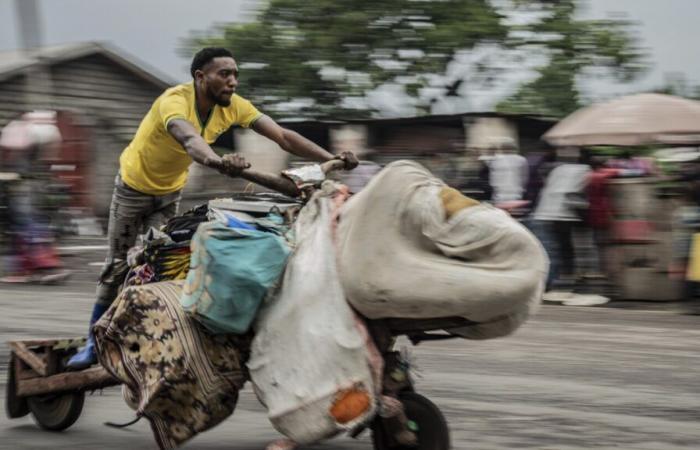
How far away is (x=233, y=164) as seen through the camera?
5.05 metres

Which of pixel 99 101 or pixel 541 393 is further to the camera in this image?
pixel 99 101

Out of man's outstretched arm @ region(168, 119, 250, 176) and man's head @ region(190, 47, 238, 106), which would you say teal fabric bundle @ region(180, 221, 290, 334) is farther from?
man's head @ region(190, 47, 238, 106)

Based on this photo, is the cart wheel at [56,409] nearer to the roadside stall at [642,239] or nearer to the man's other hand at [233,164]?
the man's other hand at [233,164]

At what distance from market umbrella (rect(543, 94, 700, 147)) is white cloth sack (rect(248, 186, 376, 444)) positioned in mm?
10366

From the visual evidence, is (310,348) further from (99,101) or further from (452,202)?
(99,101)

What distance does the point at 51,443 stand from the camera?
20.4ft

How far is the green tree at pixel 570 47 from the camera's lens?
2872 cm

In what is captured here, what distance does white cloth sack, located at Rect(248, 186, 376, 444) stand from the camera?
186 inches

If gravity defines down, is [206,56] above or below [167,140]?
above

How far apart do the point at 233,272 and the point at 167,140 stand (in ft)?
4.41

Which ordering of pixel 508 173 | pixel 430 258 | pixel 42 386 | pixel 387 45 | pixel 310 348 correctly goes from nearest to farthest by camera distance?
1. pixel 430 258
2. pixel 310 348
3. pixel 42 386
4. pixel 508 173
5. pixel 387 45

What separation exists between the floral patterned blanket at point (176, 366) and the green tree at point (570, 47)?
80.2 feet

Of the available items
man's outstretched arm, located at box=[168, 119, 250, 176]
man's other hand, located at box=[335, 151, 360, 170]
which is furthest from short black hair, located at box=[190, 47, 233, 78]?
man's other hand, located at box=[335, 151, 360, 170]

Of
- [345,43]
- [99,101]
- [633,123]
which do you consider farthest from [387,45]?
[633,123]
